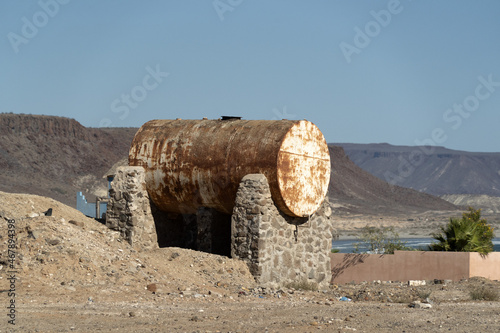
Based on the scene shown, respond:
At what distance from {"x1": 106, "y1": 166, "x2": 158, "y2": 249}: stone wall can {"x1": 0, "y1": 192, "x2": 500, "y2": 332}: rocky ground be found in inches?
13.8

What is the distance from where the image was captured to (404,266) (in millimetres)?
21031

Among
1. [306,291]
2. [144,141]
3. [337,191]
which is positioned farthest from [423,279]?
[337,191]

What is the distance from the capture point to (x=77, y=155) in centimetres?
9350

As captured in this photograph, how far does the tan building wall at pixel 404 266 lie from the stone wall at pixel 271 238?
240 cm

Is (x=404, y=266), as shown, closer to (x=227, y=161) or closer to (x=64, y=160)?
(x=227, y=161)

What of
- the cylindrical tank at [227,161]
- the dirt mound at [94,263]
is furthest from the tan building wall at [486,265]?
the dirt mound at [94,263]

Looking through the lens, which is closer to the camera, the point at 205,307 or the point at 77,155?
the point at 205,307

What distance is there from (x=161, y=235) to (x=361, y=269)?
5.48m

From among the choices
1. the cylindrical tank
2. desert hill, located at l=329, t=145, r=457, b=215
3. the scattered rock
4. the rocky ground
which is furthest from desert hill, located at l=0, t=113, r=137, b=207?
the scattered rock

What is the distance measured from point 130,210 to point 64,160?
75607mm

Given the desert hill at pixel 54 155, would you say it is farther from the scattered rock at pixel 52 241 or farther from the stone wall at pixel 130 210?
the scattered rock at pixel 52 241

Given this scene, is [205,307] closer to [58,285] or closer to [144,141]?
[58,285]

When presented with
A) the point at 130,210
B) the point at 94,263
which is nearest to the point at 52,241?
the point at 94,263

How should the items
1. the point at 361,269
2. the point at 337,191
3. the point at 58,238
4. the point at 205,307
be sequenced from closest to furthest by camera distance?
the point at 205,307 → the point at 58,238 → the point at 361,269 → the point at 337,191
